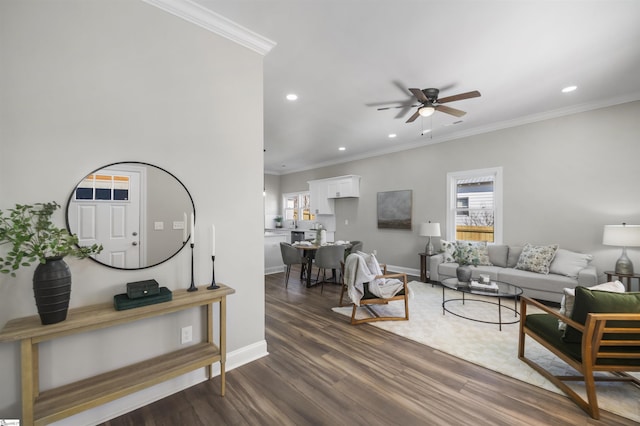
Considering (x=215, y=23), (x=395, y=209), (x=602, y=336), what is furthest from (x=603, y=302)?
(x=395, y=209)

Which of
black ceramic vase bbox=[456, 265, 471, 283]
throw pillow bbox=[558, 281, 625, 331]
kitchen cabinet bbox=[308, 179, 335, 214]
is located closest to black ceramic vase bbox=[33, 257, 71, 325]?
throw pillow bbox=[558, 281, 625, 331]

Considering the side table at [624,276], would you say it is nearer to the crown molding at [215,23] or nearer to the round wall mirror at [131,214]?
the crown molding at [215,23]

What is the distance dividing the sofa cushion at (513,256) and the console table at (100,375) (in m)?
4.62

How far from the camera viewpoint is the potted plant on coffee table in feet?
4.52

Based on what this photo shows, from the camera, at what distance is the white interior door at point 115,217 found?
1.70 m

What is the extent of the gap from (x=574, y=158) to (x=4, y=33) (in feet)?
20.5

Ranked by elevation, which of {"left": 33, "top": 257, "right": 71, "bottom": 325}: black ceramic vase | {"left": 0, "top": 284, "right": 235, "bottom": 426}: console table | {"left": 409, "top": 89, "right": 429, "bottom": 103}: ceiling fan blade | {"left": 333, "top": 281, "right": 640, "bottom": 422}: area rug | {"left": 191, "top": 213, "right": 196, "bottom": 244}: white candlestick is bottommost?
{"left": 333, "top": 281, "right": 640, "bottom": 422}: area rug

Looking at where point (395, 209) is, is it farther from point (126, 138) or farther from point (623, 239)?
point (126, 138)

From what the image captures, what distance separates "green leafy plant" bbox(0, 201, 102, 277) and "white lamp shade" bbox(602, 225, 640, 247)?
17.7 feet

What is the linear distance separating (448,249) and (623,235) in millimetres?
2274

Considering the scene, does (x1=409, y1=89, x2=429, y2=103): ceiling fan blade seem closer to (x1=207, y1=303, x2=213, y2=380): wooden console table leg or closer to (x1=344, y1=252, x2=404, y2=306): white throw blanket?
(x1=344, y1=252, x2=404, y2=306): white throw blanket

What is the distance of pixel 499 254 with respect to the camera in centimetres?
457

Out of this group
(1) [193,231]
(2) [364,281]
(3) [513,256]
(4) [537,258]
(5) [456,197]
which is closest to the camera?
(1) [193,231]

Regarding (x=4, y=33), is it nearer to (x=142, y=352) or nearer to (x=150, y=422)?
(x=142, y=352)
